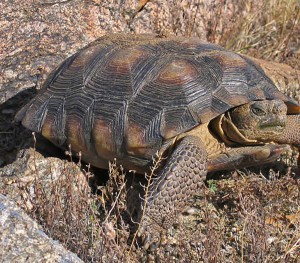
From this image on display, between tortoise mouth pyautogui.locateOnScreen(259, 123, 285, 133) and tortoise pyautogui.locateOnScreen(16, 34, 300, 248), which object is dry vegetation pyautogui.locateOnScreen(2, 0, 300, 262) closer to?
tortoise pyautogui.locateOnScreen(16, 34, 300, 248)

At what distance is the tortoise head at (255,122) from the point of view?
4.49 meters

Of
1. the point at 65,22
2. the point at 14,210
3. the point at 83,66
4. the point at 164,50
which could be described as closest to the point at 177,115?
the point at 164,50

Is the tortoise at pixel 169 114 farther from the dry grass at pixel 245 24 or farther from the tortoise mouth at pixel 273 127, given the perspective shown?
the dry grass at pixel 245 24

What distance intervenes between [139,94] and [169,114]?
272 mm

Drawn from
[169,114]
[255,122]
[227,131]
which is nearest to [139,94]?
[169,114]

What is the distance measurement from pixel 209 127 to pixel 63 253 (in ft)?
6.01

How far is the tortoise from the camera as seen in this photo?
4.27 metres

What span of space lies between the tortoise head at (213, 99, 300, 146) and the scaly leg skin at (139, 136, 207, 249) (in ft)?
1.21

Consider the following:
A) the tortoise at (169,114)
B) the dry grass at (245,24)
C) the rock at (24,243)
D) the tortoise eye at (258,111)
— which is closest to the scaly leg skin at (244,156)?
the tortoise at (169,114)

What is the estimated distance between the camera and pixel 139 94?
448 centimetres

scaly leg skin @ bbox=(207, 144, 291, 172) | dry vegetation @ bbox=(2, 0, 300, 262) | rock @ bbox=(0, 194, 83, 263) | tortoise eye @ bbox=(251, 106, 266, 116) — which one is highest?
tortoise eye @ bbox=(251, 106, 266, 116)

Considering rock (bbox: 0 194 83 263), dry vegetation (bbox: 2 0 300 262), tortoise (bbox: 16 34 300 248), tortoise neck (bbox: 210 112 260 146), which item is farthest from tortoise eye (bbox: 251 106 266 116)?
rock (bbox: 0 194 83 263)

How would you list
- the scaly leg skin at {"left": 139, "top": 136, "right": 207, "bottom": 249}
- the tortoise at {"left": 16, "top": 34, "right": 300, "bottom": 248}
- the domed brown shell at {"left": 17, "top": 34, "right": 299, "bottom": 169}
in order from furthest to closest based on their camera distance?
1. the domed brown shell at {"left": 17, "top": 34, "right": 299, "bottom": 169}
2. the tortoise at {"left": 16, "top": 34, "right": 300, "bottom": 248}
3. the scaly leg skin at {"left": 139, "top": 136, "right": 207, "bottom": 249}

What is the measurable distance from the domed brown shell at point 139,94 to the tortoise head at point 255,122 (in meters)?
0.08
